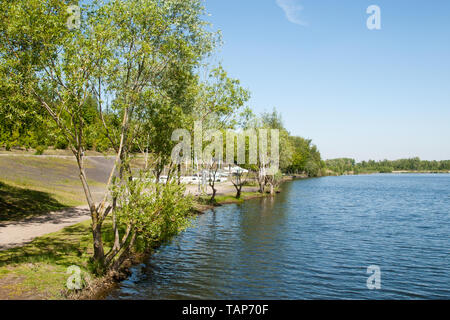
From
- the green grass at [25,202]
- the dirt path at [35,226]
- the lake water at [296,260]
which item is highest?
the green grass at [25,202]

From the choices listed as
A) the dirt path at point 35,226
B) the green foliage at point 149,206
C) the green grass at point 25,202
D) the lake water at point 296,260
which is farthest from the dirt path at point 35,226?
the lake water at point 296,260

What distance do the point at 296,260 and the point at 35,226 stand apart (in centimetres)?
1914

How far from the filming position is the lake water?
19.3 metres

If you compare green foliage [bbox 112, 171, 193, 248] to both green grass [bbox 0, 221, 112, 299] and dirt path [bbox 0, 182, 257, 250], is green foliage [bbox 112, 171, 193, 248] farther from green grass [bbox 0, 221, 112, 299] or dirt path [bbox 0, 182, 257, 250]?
green grass [bbox 0, 221, 112, 299]

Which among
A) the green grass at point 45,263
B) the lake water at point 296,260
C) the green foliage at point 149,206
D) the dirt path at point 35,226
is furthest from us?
the dirt path at point 35,226

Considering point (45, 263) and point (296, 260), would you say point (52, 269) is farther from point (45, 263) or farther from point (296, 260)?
point (296, 260)

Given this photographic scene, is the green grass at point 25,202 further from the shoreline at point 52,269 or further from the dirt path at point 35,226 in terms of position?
the shoreline at point 52,269

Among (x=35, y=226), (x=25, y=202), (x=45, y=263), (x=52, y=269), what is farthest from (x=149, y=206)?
(x=25, y=202)

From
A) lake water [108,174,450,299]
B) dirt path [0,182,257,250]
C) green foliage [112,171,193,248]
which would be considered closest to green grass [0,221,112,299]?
dirt path [0,182,257,250]

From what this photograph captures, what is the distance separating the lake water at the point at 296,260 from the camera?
758 inches

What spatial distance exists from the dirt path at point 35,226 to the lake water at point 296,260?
7.42 m

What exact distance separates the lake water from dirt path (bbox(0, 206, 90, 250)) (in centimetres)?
742
